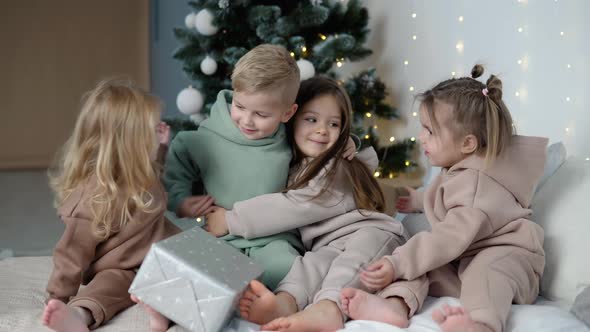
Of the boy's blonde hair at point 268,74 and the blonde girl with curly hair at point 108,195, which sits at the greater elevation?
the boy's blonde hair at point 268,74

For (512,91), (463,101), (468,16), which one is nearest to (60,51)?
(468,16)

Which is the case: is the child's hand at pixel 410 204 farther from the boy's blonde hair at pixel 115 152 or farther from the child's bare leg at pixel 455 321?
the boy's blonde hair at pixel 115 152

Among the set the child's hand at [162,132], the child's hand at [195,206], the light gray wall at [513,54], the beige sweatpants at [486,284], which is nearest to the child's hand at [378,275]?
the beige sweatpants at [486,284]

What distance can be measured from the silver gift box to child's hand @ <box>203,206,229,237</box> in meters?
0.44

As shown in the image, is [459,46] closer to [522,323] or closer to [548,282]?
[548,282]

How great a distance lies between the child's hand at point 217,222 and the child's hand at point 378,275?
44 centimetres

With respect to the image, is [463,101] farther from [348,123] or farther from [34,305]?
[34,305]

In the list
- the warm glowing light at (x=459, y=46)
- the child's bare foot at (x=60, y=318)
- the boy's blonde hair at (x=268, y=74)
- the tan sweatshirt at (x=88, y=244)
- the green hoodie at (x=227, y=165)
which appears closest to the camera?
the child's bare foot at (x=60, y=318)

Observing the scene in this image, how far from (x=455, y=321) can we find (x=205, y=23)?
6.29 feet

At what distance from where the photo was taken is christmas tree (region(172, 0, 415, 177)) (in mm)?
2846

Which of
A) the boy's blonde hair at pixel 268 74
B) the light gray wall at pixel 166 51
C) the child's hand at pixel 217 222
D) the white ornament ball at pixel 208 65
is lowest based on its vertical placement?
the light gray wall at pixel 166 51

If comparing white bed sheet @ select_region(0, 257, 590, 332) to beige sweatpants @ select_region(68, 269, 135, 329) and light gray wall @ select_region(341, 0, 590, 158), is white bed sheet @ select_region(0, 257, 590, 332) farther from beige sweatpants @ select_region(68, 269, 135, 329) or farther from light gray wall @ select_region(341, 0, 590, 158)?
light gray wall @ select_region(341, 0, 590, 158)

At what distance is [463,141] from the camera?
5.59 ft

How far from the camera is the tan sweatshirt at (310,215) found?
1758 millimetres
